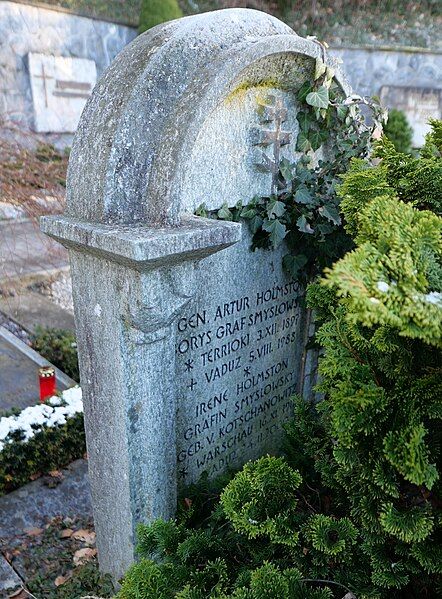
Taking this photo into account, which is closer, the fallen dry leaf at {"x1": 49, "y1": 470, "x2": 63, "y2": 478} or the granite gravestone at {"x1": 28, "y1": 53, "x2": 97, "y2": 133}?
the fallen dry leaf at {"x1": 49, "y1": 470, "x2": 63, "y2": 478}

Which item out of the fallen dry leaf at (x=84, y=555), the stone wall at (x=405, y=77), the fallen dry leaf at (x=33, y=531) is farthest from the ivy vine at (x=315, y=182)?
the stone wall at (x=405, y=77)

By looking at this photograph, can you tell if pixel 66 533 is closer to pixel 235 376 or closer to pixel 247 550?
pixel 235 376

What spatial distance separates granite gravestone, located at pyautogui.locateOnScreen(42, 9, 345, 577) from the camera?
1.96 metres

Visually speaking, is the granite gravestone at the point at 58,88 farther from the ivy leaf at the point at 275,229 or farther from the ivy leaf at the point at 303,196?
the ivy leaf at the point at 275,229

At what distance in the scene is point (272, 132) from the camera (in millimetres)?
2432

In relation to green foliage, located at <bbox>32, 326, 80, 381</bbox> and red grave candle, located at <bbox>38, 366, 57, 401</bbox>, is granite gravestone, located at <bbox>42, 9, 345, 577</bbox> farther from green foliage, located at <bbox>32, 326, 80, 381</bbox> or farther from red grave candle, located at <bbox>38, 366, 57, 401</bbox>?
green foliage, located at <bbox>32, 326, 80, 381</bbox>

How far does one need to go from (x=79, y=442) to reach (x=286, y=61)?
3029mm

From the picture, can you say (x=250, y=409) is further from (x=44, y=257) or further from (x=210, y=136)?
(x=44, y=257)

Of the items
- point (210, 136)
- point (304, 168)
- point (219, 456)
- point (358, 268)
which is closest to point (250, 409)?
point (219, 456)

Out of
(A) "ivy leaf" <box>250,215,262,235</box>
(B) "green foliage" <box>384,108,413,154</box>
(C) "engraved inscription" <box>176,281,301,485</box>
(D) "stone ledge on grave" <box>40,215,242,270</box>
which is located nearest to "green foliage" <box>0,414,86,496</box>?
(C) "engraved inscription" <box>176,281,301,485</box>

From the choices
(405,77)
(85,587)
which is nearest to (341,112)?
(85,587)

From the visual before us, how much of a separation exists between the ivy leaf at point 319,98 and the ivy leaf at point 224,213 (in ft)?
2.45

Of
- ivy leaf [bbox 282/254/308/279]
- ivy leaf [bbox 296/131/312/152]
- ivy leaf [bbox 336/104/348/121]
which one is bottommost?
ivy leaf [bbox 282/254/308/279]

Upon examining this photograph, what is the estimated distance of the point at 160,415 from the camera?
7.38ft
